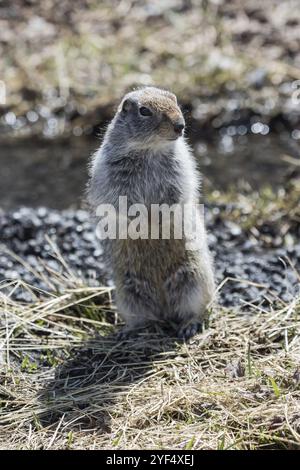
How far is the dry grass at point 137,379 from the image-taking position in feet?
15.4

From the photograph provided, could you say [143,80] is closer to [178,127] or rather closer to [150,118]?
[150,118]

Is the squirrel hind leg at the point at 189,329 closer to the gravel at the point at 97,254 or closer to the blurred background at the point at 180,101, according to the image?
the gravel at the point at 97,254

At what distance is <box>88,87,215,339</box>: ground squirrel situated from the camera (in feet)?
18.6

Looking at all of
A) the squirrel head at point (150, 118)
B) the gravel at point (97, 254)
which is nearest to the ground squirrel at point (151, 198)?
the squirrel head at point (150, 118)

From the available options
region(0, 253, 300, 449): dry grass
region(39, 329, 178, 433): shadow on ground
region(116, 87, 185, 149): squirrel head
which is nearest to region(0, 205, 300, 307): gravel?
region(0, 253, 300, 449): dry grass

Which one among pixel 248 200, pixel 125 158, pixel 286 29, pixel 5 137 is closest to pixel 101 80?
pixel 5 137

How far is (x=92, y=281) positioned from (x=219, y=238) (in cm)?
130

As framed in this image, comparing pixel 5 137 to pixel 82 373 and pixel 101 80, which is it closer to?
pixel 101 80

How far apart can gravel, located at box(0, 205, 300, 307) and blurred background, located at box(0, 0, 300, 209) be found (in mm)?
1138

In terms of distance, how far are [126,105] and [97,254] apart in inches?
73.3

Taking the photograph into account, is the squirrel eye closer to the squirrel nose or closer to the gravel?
the squirrel nose

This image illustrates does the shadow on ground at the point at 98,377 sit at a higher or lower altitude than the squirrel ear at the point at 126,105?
lower

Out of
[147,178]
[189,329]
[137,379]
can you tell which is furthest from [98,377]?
[147,178]

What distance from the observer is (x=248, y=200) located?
26.8ft
